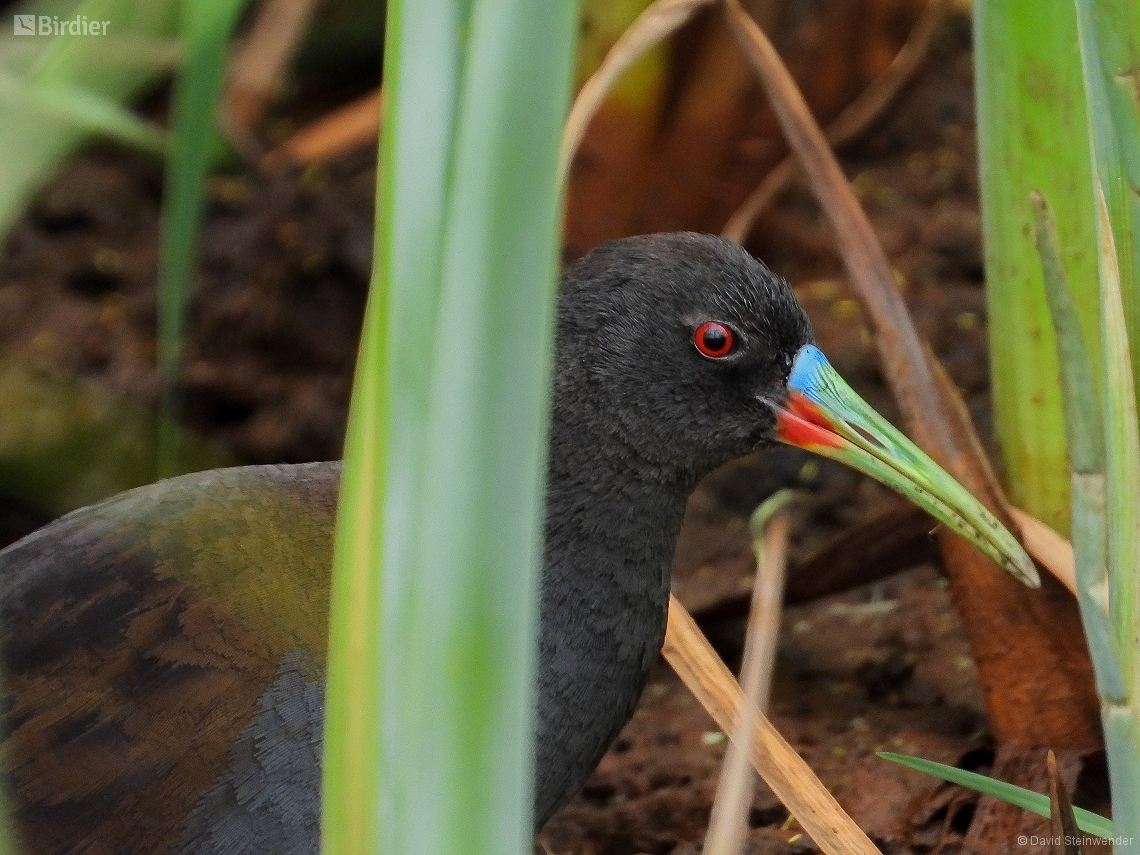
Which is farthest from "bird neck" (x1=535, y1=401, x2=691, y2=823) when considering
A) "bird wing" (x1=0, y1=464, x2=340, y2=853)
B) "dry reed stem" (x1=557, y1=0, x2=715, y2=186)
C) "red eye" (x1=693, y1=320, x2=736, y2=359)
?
"dry reed stem" (x1=557, y1=0, x2=715, y2=186)

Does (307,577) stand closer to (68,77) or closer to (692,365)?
(692,365)

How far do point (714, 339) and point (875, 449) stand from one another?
235 millimetres

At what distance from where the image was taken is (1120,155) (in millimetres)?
1153

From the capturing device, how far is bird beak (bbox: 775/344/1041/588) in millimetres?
1516

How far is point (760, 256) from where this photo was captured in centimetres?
308

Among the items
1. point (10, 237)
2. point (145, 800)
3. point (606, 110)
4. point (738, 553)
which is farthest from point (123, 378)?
point (145, 800)

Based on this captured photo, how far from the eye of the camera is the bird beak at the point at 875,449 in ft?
4.97

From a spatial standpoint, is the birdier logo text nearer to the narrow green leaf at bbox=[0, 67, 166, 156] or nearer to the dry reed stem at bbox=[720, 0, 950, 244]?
the narrow green leaf at bbox=[0, 67, 166, 156]

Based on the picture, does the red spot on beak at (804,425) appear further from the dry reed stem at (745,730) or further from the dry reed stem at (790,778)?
the dry reed stem at (745,730)

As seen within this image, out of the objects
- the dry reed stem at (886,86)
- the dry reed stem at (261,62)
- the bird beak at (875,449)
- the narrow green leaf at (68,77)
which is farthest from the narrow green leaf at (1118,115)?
the dry reed stem at (261,62)

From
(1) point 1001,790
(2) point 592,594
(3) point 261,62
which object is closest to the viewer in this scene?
(1) point 1001,790

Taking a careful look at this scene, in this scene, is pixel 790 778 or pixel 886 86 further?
pixel 886 86

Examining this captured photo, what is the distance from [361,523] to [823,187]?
4.33 feet

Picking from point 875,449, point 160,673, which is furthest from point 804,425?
point 160,673
